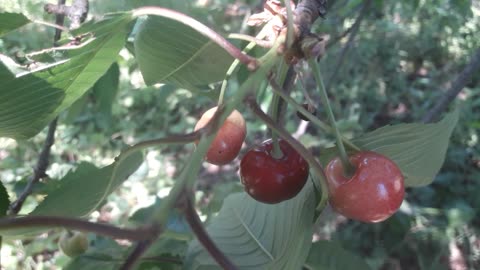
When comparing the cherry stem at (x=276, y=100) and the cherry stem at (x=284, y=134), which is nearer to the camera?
the cherry stem at (x=284, y=134)

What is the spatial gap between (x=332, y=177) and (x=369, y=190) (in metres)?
0.05

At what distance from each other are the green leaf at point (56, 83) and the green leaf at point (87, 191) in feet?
0.38

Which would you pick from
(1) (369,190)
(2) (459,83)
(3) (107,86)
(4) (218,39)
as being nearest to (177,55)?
(4) (218,39)

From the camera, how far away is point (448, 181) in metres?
2.67

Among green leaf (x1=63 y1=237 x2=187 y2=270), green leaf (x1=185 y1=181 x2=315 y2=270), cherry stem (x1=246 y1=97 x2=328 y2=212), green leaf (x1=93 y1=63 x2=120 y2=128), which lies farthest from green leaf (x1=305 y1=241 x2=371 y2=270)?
green leaf (x1=93 y1=63 x2=120 y2=128)

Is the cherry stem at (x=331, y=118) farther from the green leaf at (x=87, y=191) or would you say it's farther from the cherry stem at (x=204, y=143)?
the green leaf at (x=87, y=191)

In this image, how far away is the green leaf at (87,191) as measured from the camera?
0.71m

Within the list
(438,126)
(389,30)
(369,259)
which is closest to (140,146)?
(438,126)

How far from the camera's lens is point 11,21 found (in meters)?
0.81

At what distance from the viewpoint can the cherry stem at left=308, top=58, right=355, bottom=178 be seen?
60 cm

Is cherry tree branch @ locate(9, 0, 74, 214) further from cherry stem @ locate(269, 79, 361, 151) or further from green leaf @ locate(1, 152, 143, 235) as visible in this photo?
cherry stem @ locate(269, 79, 361, 151)

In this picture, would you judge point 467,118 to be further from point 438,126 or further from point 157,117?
point 438,126

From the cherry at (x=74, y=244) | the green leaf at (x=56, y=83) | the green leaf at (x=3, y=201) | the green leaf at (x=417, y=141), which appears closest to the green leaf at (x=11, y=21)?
the green leaf at (x=56, y=83)

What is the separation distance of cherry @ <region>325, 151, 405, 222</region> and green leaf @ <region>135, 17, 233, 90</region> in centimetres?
32
